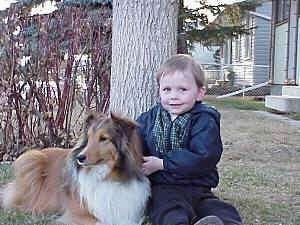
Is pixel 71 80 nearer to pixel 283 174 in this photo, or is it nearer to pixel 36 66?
pixel 36 66

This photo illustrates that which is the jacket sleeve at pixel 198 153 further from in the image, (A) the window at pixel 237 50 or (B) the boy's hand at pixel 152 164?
(A) the window at pixel 237 50

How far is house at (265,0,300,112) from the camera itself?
15438 millimetres

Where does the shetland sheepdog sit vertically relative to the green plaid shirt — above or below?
below

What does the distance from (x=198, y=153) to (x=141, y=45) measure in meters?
1.19

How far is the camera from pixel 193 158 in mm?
3922

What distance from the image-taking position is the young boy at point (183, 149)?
3941 millimetres

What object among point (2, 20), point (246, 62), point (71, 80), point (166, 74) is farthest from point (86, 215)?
point (246, 62)

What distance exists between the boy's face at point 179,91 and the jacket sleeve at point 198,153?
0.15m

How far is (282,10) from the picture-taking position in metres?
21.2

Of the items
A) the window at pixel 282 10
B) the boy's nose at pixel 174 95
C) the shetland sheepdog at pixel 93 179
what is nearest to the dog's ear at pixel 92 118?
the shetland sheepdog at pixel 93 179

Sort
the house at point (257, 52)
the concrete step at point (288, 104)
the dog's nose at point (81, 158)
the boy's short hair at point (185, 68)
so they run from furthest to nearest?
the house at point (257, 52) < the concrete step at point (288, 104) < the boy's short hair at point (185, 68) < the dog's nose at point (81, 158)

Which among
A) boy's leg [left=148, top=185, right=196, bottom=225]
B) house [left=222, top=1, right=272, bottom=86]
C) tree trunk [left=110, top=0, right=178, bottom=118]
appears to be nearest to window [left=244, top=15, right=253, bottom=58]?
house [left=222, top=1, right=272, bottom=86]

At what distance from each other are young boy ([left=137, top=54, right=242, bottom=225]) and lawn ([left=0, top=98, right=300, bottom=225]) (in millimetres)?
577

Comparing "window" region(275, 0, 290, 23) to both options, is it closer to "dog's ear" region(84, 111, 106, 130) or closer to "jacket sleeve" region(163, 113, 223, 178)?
"jacket sleeve" region(163, 113, 223, 178)
